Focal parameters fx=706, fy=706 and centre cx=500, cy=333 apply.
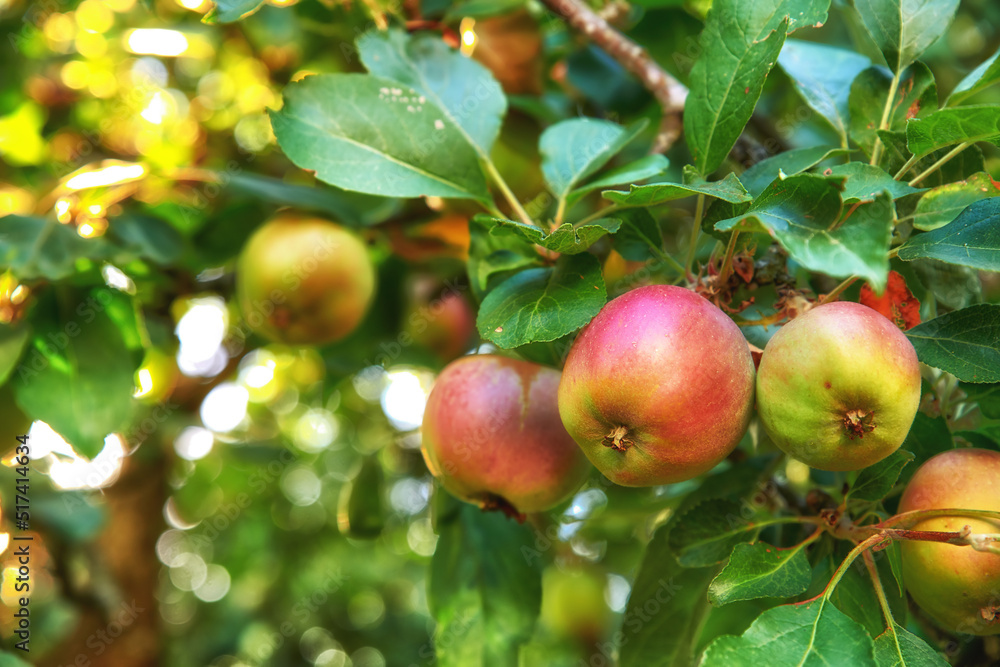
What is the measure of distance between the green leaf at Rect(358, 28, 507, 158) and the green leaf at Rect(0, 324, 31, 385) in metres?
0.69

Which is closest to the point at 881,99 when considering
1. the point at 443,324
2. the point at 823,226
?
the point at 823,226

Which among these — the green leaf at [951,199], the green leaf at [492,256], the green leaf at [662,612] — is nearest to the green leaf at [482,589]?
the green leaf at [662,612]

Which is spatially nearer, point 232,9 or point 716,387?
point 716,387

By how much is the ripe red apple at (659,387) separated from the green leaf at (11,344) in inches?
34.3

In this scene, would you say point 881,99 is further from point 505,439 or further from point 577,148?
point 505,439

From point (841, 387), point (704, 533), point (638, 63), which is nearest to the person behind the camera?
point (841, 387)

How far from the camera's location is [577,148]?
3.17 feet

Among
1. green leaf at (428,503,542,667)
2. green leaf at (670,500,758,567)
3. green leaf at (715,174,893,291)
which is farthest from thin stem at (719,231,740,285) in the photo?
green leaf at (428,503,542,667)

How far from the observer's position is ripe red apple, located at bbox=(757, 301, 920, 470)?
61 centimetres

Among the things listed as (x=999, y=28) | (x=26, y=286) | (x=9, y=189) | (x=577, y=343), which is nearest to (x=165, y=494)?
(x=9, y=189)

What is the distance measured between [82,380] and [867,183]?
1.13m

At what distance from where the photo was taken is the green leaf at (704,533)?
2.71ft

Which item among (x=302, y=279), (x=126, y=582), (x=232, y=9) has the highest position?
(x=232, y=9)

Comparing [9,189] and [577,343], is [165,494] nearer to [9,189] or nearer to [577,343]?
[9,189]
